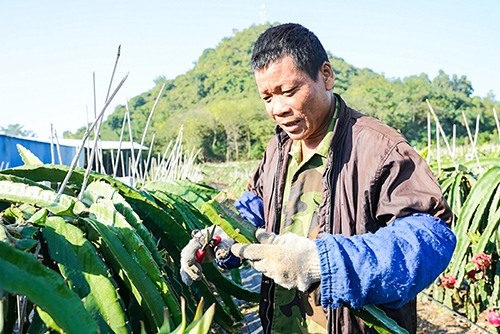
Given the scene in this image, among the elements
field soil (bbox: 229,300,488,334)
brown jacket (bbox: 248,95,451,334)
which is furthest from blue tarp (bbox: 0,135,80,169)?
brown jacket (bbox: 248,95,451,334)

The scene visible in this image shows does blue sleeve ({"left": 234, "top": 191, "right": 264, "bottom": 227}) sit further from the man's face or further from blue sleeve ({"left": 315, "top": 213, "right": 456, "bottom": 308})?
blue sleeve ({"left": 315, "top": 213, "right": 456, "bottom": 308})

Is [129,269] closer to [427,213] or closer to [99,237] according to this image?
[99,237]

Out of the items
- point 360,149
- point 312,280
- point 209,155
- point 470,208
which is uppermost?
point 360,149

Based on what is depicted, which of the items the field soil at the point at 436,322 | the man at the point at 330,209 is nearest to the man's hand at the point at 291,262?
the man at the point at 330,209

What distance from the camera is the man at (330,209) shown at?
3.64 feet

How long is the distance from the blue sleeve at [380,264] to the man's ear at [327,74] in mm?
653

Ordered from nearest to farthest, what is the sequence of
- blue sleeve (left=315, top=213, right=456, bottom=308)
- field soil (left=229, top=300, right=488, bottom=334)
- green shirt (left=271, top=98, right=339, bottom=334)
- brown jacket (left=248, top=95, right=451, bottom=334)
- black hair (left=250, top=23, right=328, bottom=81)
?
blue sleeve (left=315, top=213, right=456, bottom=308) → brown jacket (left=248, top=95, right=451, bottom=334) → black hair (left=250, top=23, right=328, bottom=81) → green shirt (left=271, top=98, right=339, bottom=334) → field soil (left=229, top=300, right=488, bottom=334)

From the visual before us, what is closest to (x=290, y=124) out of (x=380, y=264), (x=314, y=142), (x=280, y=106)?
(x=280, y=106)

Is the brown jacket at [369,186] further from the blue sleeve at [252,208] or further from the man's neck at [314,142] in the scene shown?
the blue sleeve at [252,208]

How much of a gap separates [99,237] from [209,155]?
46935 mm

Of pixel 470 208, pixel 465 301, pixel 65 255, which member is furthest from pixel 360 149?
pixel 465 301

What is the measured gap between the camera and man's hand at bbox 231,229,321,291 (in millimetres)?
1131

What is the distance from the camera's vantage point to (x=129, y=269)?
4.21ft

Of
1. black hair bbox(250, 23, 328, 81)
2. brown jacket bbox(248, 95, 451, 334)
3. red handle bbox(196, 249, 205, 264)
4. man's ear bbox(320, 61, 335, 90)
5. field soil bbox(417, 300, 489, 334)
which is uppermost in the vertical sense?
black hair bbox(250, 23, 328, 81)
